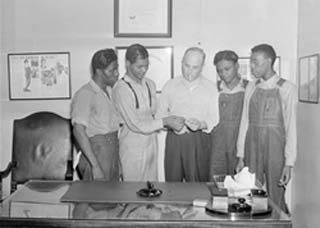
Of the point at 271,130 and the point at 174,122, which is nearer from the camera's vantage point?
the point at 271,130

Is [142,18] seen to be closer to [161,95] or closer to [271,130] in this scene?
[161,95]

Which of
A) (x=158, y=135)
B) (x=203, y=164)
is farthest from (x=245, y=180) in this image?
(x=158, y=135)

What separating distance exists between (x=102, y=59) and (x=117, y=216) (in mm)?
1815

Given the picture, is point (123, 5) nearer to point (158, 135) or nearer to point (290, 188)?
point (158, 135)

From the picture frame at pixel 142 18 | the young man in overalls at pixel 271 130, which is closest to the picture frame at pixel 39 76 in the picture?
the picture frame at pixel 142 18

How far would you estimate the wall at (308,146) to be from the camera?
362 cm

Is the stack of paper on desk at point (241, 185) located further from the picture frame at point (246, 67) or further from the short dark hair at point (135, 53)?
the picture frame at point (246, 67)

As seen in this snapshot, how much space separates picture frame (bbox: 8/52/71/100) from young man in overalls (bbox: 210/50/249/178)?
1.27 metres

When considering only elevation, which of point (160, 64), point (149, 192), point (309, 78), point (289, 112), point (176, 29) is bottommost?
point (149, 192)

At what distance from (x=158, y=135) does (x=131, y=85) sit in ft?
2.21

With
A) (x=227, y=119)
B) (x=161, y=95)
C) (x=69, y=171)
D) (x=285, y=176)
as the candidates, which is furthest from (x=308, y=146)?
(x=69, y=171)

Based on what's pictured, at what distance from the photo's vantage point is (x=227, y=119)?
3902 millimetres

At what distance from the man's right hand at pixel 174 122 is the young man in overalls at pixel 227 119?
0.33 meters

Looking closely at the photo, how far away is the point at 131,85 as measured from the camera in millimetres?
3650
